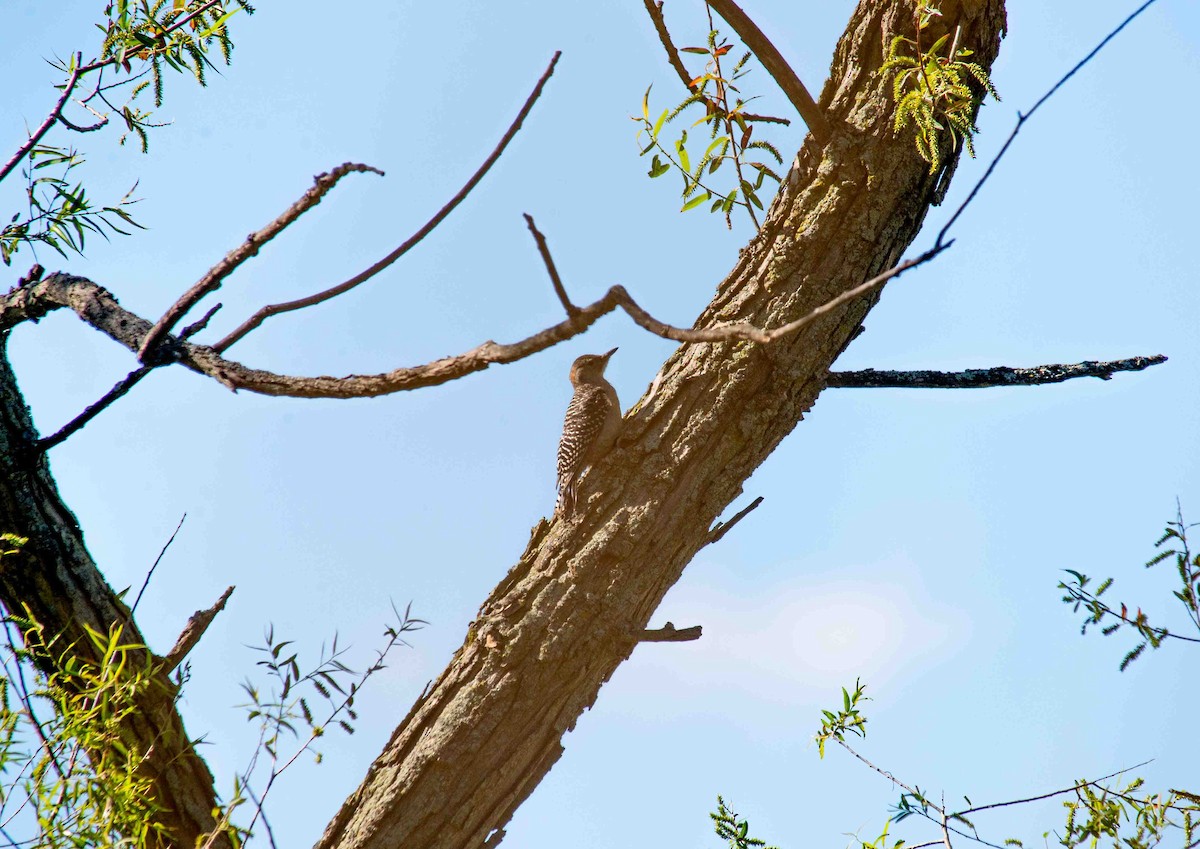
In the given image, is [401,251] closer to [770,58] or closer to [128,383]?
[128,383]

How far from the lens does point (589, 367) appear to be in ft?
21.7

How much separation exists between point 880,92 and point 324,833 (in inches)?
132

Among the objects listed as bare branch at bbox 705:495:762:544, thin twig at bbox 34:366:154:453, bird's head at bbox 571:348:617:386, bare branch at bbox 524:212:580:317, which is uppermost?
bird's head at bbox 571:348:617:386

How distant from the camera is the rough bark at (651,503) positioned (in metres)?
3.23

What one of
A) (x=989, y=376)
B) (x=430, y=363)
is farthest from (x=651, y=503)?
(x=989, y=376)

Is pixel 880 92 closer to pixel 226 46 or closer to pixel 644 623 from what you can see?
pixel 644 623

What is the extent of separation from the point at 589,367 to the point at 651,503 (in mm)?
3407

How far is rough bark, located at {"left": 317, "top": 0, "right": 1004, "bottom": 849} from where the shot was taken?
10.6 feet

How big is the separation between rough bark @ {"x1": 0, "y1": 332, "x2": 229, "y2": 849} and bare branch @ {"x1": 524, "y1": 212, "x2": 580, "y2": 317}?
7.69 ft

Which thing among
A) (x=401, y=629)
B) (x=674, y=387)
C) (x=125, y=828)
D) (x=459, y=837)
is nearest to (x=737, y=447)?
(x=674, y=387)

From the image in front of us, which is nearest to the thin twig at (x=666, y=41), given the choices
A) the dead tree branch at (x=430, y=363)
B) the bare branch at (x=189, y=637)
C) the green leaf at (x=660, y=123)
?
the green leaf at (x=660, y=123)

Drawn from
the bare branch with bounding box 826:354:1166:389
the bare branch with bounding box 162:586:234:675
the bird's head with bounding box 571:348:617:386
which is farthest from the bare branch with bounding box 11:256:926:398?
the bird's head with bounding box 571:348:617:386

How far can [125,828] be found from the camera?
2.72 m

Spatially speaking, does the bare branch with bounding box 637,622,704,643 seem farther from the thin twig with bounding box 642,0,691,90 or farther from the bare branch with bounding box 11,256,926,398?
the thin twig with bounding box 642,0,691,90
